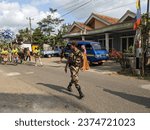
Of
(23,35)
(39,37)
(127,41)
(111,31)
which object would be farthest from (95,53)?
(23,35)

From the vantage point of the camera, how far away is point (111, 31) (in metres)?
29.3

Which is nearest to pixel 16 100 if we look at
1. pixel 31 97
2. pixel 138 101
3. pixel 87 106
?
pixel 31 97

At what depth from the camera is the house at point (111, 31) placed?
2849 centimetres

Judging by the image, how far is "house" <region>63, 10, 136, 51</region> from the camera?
28.5 meters

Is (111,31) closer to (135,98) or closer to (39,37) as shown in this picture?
(135,98)

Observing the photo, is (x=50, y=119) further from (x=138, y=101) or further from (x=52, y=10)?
(x=52, y=10)

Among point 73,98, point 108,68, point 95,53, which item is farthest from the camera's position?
point 95,53

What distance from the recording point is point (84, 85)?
39.4 ft

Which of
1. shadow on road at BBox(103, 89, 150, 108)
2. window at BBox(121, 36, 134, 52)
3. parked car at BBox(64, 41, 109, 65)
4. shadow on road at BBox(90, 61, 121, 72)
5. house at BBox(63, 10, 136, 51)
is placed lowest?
shadow on road at BBox(103, 89, 150, 108)

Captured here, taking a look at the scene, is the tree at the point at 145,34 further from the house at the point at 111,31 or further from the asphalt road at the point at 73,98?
the house at the point at 111,31

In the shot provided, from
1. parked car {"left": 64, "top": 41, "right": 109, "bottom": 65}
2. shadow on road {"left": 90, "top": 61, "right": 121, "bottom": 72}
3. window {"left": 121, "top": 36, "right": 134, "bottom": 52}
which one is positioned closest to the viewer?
shadow on road {"left": 90, "top": 61, "right": 121, "bottom": 72}

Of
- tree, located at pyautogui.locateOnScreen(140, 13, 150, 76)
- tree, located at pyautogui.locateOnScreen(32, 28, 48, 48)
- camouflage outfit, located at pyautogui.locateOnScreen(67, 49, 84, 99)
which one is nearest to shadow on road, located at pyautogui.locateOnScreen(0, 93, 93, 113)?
camouflage outfit, located at pyautogui.locateOnScreen(67, 49, 84, 99)

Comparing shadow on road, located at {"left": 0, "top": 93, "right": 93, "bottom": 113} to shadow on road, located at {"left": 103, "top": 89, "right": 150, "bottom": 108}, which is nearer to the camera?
shadow on road, located at {"left": 0, "top": 93, "right": 93, "bottom": 113}

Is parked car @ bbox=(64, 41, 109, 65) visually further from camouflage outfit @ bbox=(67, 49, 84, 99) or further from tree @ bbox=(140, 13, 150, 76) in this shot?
camouflage outfit @ bbox=(67, 49, 84, 99)
